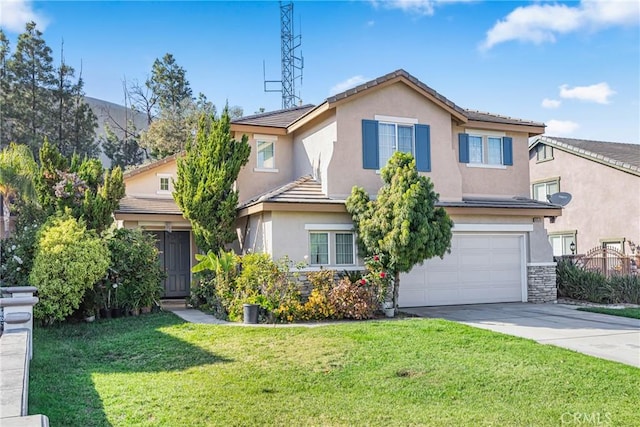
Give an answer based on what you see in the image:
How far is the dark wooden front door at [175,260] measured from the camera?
61.1 feet

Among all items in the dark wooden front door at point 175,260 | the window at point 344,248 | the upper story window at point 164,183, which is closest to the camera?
the window at point 344,248

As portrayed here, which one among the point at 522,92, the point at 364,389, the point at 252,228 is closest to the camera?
the point at 364,389

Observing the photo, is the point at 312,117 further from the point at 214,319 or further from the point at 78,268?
the point at 78,268

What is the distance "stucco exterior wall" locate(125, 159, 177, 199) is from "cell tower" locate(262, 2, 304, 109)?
9.64 m

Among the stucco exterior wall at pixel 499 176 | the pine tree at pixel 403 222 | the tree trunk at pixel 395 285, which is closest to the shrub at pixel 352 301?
the tree trunk at pixel 395 285

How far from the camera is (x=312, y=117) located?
15.7 metres

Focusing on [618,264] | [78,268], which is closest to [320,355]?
[78,268]

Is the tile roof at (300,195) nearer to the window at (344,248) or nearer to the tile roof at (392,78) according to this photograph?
the window at (344,248)

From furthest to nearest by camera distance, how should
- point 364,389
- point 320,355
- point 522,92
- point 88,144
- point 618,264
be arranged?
point 88,144, point 618,264, point 522,92, point 320,355, point 364,389

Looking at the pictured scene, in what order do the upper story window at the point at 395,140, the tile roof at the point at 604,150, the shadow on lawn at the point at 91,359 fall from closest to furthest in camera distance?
the shadow on lawn at the point at 91,359 < the upper story window at the point at 395,140 < the tile roof at the point at 604,150

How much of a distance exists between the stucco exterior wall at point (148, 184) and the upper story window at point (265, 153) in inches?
184

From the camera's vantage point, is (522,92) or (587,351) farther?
(522,92)

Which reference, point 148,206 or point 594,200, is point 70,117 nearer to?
point 148,206

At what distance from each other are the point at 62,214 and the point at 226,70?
8121 millimetres
